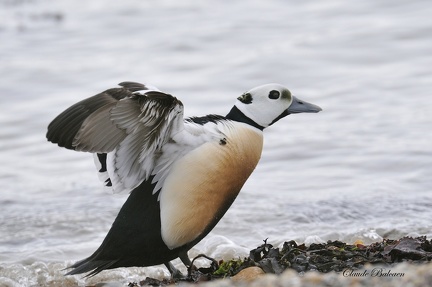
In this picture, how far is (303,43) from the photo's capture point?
48.6 feet

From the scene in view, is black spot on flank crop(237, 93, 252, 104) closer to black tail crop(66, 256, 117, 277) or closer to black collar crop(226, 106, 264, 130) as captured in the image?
black collar crop(226, 106, 264, 130)

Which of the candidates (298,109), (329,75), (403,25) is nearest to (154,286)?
(298,109)

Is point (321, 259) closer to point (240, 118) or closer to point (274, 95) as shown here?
point (240, 118)

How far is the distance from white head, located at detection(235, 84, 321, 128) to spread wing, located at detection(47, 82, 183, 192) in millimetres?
718

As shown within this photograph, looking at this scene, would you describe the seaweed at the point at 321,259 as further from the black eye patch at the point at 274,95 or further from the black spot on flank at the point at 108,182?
the black eye patch at the point at 274,95

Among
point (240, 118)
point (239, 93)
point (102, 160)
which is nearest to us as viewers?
point (240, 118)

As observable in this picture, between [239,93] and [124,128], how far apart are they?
7.06 metres

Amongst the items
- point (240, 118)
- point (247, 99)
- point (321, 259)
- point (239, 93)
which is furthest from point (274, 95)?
point (239, 93)

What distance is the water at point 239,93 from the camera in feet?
29.2

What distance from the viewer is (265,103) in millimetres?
6773

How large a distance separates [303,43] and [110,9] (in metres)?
4.95

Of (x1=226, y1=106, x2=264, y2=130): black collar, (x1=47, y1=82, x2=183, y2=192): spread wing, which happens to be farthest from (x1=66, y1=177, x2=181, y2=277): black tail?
(x1=226, y1=106, x2=264, y2=130): black collar

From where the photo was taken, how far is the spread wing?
5844 mm

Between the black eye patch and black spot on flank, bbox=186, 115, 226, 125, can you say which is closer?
black spot on flank, bbox=186, 115, 226, 125
